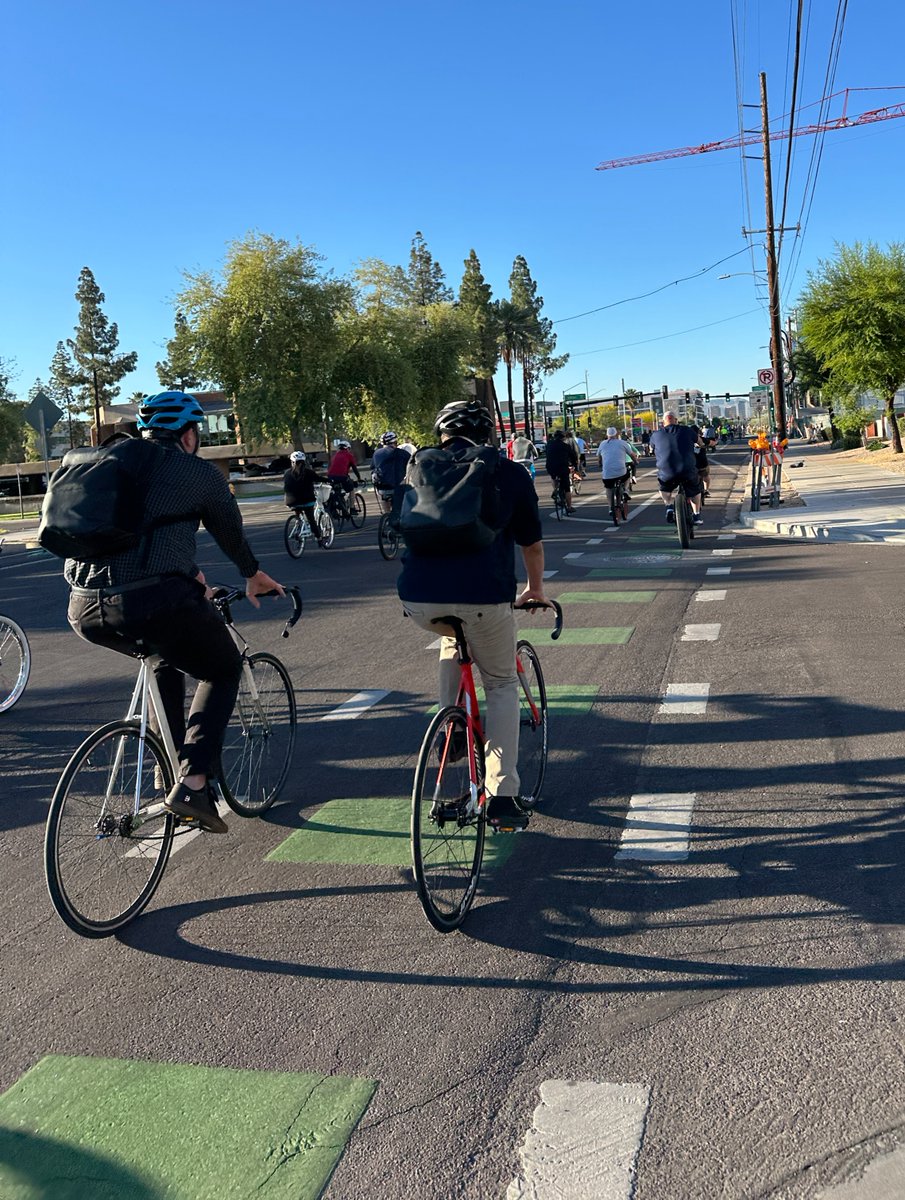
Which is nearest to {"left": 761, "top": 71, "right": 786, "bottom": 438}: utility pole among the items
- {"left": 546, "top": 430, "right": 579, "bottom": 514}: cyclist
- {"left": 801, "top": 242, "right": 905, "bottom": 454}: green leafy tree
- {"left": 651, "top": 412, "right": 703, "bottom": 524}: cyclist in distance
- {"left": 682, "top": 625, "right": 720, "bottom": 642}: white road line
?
{"left": 801, "top": 242, "right": 905, "bottom": 454}: green leafy tree

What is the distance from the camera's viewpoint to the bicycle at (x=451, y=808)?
374 centimetres

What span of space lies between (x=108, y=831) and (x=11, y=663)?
408cm

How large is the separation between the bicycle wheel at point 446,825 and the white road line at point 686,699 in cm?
283

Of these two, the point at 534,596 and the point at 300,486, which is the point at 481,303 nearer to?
the point at 300,486

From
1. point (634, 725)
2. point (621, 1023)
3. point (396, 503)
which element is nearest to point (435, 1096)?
point (621, 1023)

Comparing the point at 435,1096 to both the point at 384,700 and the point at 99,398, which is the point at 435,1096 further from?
the point at 99,398

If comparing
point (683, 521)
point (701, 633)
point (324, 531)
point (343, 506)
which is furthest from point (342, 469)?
point (701, 633)

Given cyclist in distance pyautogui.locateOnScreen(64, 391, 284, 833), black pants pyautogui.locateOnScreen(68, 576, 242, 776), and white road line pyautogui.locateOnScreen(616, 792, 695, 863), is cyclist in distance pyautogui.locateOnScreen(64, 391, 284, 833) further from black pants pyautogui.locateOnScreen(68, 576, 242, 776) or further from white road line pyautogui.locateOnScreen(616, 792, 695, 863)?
white road line pyautogui.locateOnScreen(616, 792, 695, 863)

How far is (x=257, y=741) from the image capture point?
5277 mm

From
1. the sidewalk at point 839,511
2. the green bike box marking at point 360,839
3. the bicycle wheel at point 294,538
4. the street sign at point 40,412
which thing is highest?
the street sign at point 40,412

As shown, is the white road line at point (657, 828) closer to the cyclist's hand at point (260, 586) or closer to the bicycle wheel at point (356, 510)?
the cyclist's hand at point (260, 586)

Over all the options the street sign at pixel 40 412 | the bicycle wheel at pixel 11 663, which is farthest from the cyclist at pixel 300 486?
the bicycle wheel at pixel 11 663

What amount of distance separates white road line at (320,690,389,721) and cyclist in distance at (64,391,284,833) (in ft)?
8.57

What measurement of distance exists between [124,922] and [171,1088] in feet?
3.79
